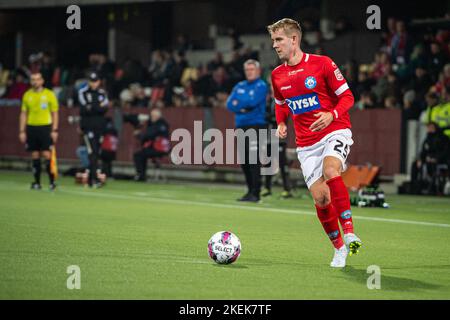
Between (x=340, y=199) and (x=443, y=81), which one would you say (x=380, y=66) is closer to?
(x=443, y=81)

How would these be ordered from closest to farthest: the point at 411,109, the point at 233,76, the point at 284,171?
the point at 284,171
the point at 411,109
the point at 233,76

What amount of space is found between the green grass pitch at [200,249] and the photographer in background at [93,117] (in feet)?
9.17

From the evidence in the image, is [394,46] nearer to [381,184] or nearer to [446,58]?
[446,58]

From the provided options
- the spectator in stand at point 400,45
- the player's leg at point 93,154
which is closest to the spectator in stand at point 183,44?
the spectator in stand at point 400,45

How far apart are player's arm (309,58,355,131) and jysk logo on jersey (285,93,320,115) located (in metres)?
0.13

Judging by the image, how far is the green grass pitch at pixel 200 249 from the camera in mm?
8273

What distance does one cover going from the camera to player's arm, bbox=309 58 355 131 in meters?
9.84

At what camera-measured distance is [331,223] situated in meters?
9.99

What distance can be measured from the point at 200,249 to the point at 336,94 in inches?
95.1

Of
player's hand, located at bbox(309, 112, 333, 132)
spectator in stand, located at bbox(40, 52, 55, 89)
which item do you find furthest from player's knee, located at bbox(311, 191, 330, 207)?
spectator in stand, located at bbox(40, 52, 55, 89)

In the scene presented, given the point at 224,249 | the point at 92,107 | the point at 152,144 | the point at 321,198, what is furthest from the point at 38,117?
the point at 321,198

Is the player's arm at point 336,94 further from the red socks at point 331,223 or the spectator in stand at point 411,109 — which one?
the spectator in stand at point 411,109

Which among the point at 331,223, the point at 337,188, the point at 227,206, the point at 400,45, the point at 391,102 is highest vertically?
the point at 400,45

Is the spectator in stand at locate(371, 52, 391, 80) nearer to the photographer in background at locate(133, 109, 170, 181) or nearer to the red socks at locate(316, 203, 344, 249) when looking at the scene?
the photographer in background at locate(133, 109, 170, 181)
